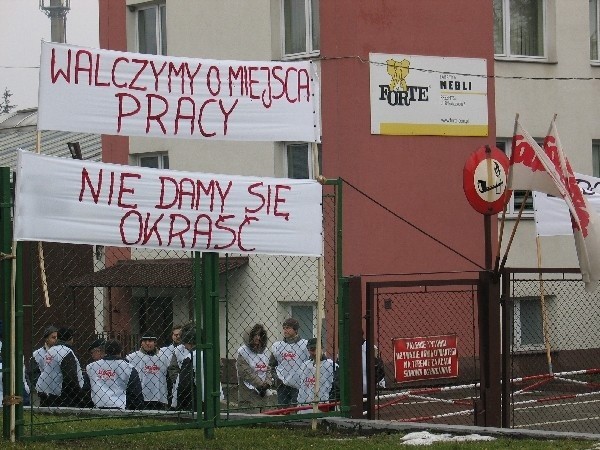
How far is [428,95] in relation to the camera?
25781mm

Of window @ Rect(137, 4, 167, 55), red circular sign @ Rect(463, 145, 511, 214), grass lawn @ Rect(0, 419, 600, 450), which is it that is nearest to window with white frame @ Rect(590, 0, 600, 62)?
window @ Rect(137, 4, 167, 55)

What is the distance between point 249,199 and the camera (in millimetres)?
12141

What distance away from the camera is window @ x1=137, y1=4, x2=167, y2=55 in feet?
92.5

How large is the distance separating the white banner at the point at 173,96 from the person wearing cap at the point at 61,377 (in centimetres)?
433

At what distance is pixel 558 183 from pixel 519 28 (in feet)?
51.2

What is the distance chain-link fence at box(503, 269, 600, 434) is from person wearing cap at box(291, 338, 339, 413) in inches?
110

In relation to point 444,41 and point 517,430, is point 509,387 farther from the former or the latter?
point 444,41

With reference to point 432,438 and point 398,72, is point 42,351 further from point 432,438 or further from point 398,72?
point 398,72

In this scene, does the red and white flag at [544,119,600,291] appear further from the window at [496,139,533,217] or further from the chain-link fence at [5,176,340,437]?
the window at [496,139,533,217]

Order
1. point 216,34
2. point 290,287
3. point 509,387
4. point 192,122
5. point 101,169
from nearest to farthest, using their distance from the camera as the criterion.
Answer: point 101,169 → point 192,122 → point 509,387 → point 290,287 → point 216,34

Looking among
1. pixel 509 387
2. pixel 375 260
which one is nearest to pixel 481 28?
pixel 375 260

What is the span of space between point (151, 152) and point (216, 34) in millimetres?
2984

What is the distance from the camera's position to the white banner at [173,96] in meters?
11.4

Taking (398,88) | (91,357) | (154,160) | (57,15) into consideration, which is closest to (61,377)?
(91,357)
